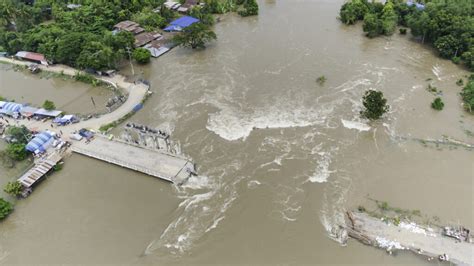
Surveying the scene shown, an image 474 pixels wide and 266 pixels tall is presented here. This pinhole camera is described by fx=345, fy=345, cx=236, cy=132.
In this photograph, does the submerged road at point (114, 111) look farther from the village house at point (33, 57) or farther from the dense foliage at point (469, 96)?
the dense foliage at point (469, 96)

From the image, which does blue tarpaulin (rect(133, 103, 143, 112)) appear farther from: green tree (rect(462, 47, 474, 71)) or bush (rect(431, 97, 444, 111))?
green tree (rect(462, 47, 474, 71))

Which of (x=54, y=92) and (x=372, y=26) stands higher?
(x=372, y=26)

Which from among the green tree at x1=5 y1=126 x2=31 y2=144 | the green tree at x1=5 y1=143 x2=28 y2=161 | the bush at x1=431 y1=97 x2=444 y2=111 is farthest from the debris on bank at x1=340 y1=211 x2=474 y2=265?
the green tree at x1=5 y1=126 x2=31 y2=144

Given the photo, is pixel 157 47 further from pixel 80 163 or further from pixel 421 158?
pixel 421 158

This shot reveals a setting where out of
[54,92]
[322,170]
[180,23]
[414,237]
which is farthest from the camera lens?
[180,23]

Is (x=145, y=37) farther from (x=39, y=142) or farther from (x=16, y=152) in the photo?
(x=16, y=152)

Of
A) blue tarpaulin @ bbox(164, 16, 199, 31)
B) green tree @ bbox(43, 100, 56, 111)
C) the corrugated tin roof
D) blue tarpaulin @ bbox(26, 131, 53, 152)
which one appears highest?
blue tarpaulin @ bbox(164, 16, 199, 31)

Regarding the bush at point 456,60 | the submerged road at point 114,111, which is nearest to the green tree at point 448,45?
the bush at point 456,60

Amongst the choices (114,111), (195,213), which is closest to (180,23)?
(114,111)
